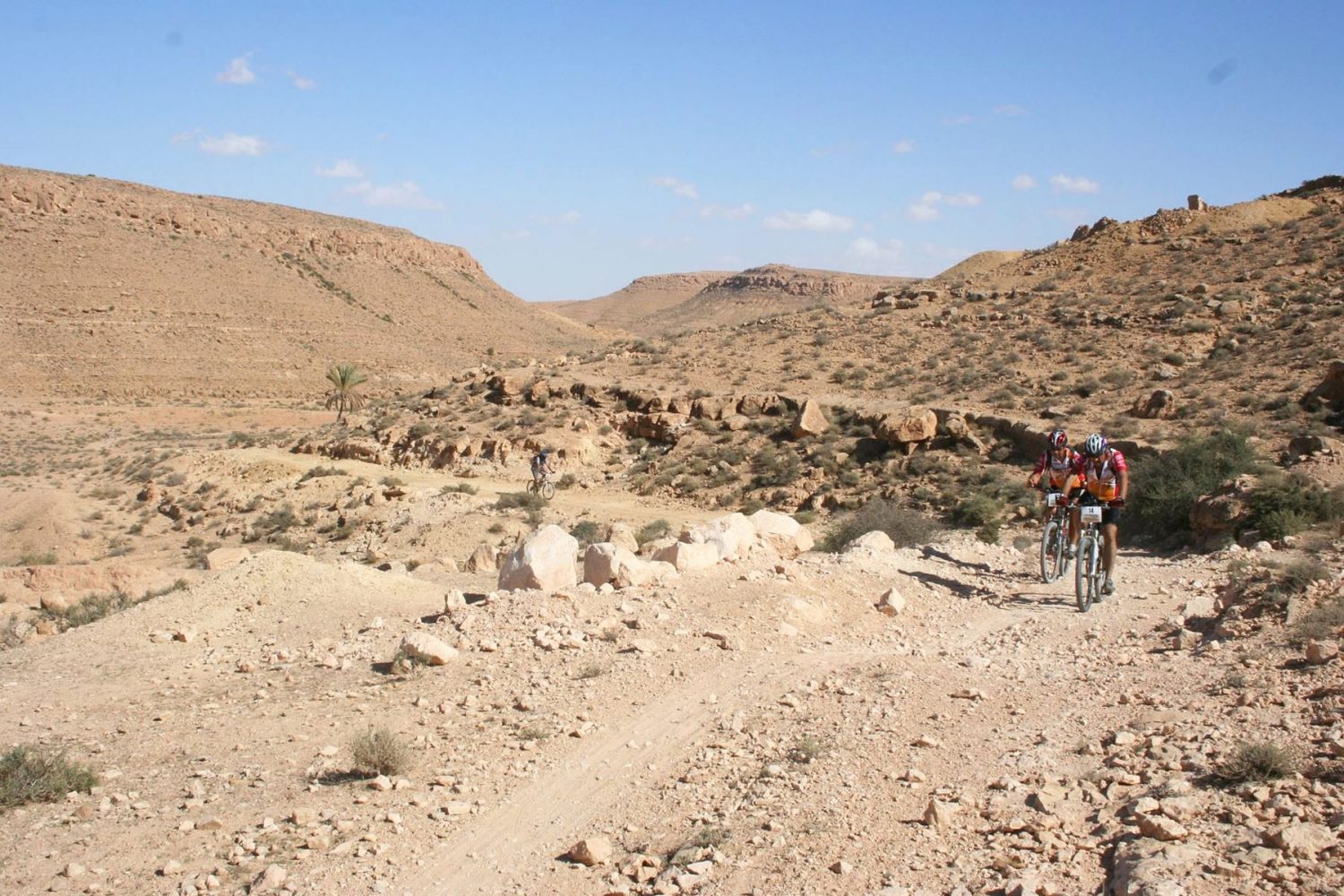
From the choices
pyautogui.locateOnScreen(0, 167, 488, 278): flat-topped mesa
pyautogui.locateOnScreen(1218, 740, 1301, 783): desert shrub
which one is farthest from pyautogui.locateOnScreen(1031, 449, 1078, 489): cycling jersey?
pyautogui.locateOnScreen(0, 167, 488, 278): flat-topped mesa

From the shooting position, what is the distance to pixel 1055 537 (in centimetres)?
980

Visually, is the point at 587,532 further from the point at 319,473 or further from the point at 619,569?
the point at 319,473

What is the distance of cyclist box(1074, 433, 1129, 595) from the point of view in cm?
880

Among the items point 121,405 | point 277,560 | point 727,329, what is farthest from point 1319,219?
point 121,405

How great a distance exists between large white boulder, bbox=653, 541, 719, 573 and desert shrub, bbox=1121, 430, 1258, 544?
20.2ft

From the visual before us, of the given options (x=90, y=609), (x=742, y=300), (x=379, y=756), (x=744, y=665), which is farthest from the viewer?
(x=742, y=300)

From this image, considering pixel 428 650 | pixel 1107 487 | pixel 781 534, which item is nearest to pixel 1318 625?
pixel 1107 487

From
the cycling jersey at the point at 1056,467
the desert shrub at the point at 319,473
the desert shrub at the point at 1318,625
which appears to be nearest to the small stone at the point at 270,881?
the desert shrub at the point at 1318,625

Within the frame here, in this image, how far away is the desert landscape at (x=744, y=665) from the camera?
4613mm

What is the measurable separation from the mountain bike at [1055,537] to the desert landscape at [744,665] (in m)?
0.26

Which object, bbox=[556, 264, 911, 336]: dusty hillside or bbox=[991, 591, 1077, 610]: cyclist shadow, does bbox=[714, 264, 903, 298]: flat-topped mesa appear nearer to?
bbox=[556, 264, 911, 336]: dusty hillside

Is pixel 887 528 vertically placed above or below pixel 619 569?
below

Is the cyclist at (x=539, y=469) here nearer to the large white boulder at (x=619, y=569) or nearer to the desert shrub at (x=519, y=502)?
the desert shrub at (x=519, y=502)

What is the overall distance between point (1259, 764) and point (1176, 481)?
9366 millimetres
